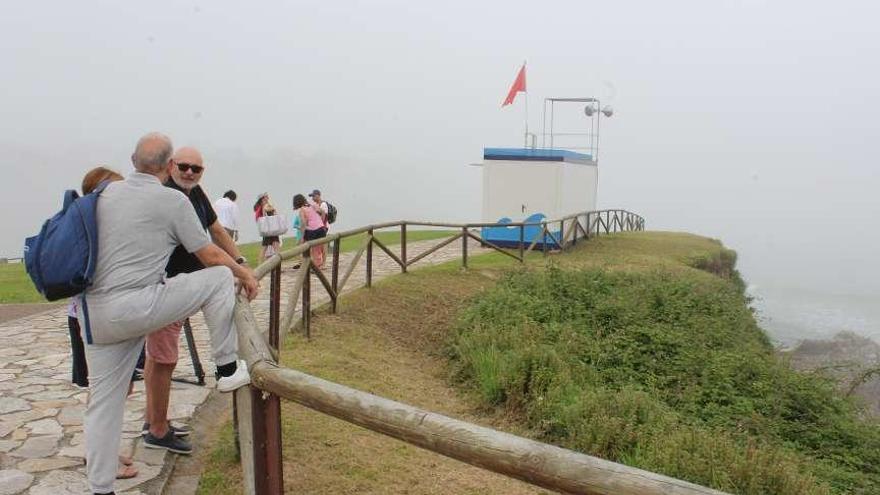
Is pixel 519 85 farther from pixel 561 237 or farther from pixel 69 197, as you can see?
pixel 69 197

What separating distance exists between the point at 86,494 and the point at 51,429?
1.21 metres

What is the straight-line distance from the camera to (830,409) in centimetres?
827

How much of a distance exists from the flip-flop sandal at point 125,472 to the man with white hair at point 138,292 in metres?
0.64

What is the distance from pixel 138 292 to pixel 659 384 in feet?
22.4

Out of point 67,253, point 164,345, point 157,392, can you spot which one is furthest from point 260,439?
point 157,392

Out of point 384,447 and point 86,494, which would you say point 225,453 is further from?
point 384,447

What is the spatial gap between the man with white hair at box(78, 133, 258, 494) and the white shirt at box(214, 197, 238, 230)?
8.38 meters

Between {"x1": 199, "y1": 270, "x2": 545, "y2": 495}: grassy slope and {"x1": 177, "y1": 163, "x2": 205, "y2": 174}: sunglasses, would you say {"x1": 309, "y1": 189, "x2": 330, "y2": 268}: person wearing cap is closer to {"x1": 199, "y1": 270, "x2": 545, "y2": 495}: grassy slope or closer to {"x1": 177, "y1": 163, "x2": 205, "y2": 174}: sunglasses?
{"x1": 199, "y1": 270, "x2": 545, "y2": 495}: grassy slope

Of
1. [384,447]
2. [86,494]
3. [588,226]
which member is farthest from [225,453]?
[588,226]

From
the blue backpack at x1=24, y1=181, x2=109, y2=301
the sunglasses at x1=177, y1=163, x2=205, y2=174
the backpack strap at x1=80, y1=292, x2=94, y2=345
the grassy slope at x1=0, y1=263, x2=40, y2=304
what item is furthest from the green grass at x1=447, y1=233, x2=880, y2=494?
the grassy slope at x1=0, y1=263, x2=40, y2=304

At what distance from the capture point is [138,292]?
3.14m

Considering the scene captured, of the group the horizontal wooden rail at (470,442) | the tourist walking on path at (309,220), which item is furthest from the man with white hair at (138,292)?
the tourist walking on path at (309,220)

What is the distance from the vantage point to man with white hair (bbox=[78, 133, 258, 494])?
10.2 ft

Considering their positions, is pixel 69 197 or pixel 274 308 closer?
pixel 69 197
